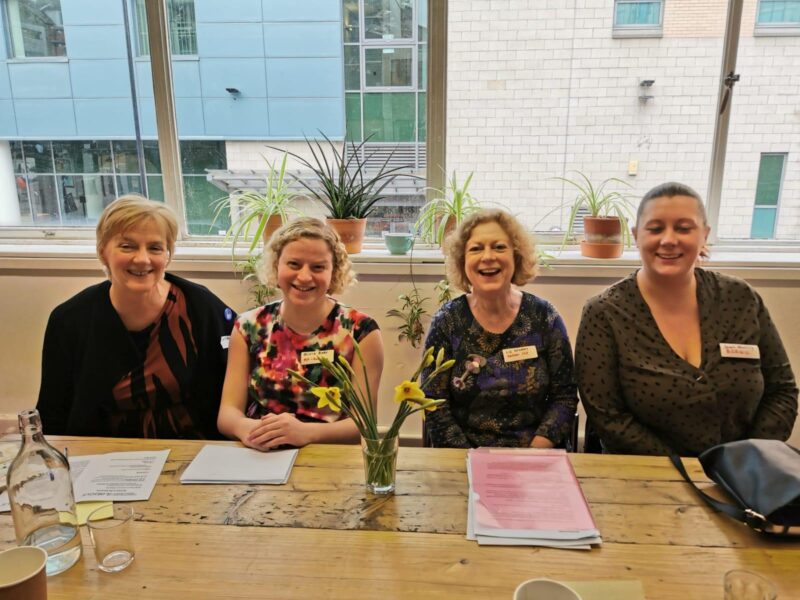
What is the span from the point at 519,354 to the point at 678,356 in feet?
1.47

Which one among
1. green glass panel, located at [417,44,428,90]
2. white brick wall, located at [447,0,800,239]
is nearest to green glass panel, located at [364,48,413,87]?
green glass panel, located at [417,44,428,90]

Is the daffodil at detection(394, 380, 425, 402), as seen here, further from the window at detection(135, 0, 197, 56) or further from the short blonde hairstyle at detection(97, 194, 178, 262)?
the window at detection(135, 0, 197, 56)

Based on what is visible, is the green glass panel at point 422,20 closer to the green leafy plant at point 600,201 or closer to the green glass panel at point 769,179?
the green leafy plant at point 600,201

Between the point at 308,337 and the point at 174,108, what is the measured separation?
1.73 meters

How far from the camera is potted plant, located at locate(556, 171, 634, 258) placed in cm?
245

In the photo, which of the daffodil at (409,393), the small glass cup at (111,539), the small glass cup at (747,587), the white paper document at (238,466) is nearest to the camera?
the small glass cup at (747,587)

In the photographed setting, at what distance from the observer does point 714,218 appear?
261 centimetres

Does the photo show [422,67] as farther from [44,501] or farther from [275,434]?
[44,501]

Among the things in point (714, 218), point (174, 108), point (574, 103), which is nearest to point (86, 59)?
point (174, 108)

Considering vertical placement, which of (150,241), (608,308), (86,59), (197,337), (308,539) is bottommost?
(308,539)

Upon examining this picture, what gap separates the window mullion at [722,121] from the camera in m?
2.40

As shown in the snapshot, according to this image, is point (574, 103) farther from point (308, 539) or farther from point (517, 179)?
point (308, 539)

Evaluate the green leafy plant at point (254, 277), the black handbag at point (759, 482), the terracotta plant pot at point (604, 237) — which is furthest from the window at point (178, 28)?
the black handbag at point (759, 482)

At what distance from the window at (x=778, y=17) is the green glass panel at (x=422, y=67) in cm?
149
